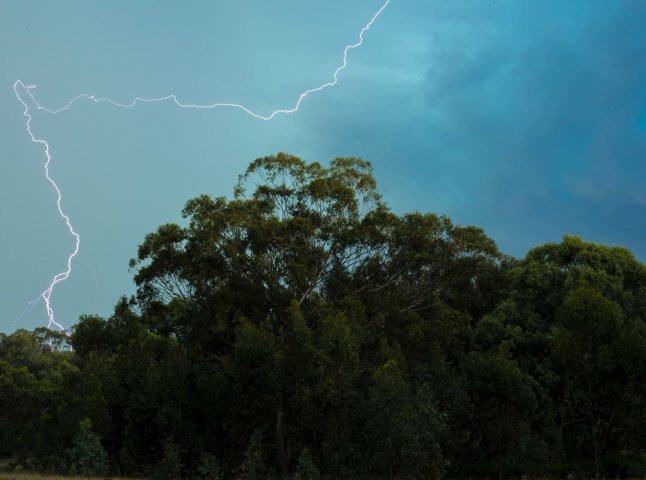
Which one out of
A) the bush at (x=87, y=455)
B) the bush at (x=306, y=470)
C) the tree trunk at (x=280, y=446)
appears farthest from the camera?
the bush at (x=87, y=455)

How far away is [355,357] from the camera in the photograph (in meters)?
21.6

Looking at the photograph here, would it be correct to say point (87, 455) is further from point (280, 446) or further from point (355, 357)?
point (355, 357)

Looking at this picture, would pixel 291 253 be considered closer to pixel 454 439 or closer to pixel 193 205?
pixel 193 205

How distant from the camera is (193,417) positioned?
83.8 feet

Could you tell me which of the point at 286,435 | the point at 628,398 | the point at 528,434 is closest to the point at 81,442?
the point at 286,435

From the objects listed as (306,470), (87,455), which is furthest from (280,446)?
(87,455)

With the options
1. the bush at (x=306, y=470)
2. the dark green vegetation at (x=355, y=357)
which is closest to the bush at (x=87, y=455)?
the dark green vegetation at (x=355, y=357)

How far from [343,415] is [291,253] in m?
6.10

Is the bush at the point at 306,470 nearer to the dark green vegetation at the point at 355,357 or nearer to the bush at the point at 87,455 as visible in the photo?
the dark green vegetation at the point at 355,357

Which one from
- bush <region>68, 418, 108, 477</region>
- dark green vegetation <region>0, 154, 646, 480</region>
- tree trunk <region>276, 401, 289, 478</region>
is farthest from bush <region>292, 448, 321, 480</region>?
bush <region>68, 418, 108, 477</region>

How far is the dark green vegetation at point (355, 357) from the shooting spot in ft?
68.9

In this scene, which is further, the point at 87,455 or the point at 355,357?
the point at 87,455

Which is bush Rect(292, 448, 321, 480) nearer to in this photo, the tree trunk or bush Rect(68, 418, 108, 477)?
the tree trunk

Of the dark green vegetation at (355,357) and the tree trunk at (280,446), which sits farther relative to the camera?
the tree trunk at (280,446)
